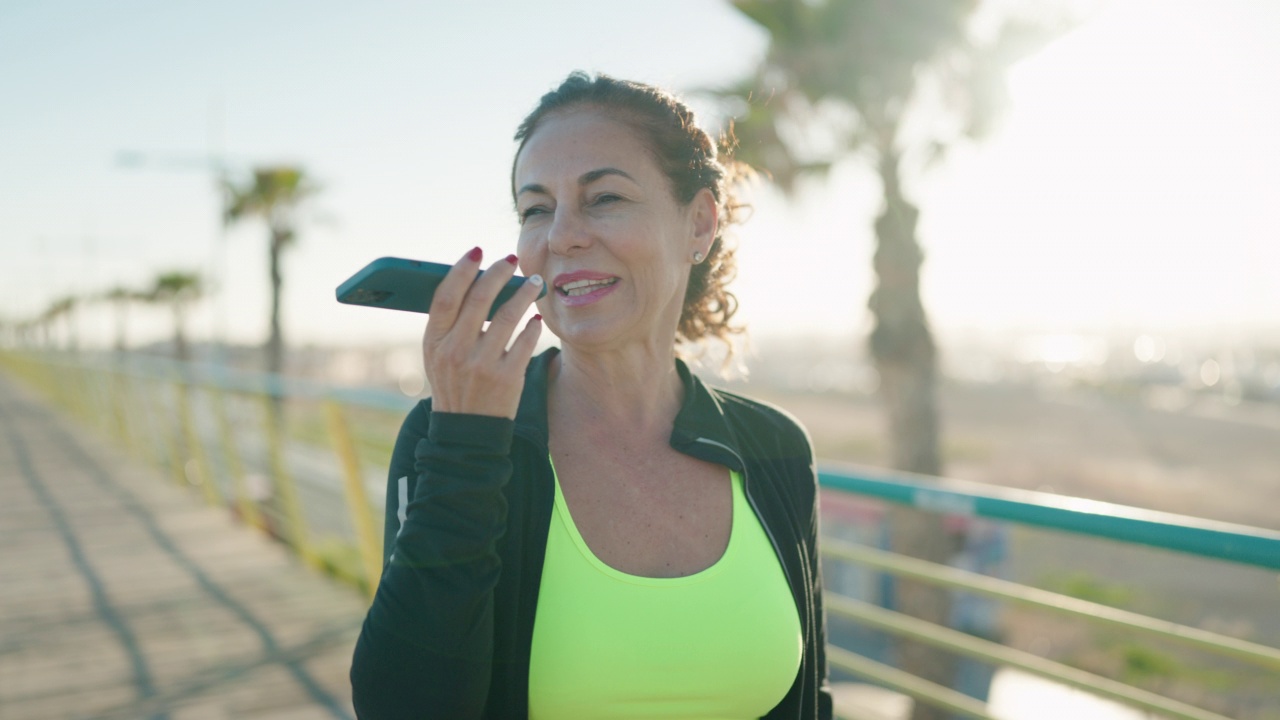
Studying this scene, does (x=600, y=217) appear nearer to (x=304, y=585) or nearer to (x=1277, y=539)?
(x=1277, y=539)

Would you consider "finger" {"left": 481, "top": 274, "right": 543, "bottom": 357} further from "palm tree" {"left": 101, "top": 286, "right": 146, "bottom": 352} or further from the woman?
"palm tree" {"left": 101, "top": 286, "right": 146, "bottom": 352}

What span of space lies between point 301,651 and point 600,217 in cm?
323

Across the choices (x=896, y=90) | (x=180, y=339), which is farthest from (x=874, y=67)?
(x=180, y=339)

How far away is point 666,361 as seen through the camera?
190 cm

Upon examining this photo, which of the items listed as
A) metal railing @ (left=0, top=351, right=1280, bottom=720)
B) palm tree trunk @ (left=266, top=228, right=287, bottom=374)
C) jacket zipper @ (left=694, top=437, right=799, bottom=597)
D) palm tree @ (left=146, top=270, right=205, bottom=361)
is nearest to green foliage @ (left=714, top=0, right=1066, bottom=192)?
metal railing @ (left=0, top=351, right=1280, bottom=720)

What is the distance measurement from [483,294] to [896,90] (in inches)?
376

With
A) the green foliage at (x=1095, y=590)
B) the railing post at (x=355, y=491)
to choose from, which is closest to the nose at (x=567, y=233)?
the railing post at (x=355, y=491)

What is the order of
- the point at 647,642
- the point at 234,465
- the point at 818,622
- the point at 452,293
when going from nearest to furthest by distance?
the point at 452,293 < the point at 647,642 < the point at 818,622 < the point at 234,465

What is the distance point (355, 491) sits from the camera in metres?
4.84

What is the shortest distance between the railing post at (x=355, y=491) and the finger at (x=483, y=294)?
3.61 metres

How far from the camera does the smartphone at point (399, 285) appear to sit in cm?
121

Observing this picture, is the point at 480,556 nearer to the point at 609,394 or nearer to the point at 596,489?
the point at 596,489

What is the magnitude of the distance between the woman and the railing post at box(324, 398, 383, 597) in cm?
319

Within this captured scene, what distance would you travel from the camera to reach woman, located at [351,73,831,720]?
1.22 meters
